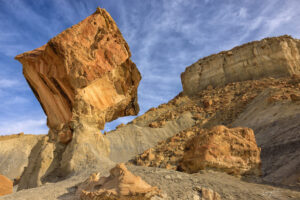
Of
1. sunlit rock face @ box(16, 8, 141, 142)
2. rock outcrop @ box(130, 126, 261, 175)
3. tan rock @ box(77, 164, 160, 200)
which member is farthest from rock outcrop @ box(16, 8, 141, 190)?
rock outcrop @ box(130, 126, 261, 175)

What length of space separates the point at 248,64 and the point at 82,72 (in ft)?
98.0

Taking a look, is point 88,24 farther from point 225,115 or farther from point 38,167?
point 225,115

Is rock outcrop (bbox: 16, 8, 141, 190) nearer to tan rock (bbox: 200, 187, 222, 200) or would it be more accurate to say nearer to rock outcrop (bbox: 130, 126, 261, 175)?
rock outcrop (bbox: 130, 126, 261, 175)

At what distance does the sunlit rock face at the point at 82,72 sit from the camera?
7.21 metres

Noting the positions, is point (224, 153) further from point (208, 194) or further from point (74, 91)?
point (74, 91)

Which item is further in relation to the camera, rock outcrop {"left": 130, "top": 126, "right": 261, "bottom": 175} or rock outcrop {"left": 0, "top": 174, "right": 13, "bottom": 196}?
rock outcrop {"left": 0, "top": 174, "right": 13, "bottom": 196}

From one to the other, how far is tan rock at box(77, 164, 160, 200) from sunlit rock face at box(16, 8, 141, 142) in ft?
12.8

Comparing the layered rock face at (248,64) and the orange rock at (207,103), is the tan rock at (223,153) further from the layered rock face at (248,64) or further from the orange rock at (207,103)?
the layered rock face at (248,64)

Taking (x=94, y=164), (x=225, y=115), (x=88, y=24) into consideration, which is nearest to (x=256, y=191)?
(x=94, y=164)

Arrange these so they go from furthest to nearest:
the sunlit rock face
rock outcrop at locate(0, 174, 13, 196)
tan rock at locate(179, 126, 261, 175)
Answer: the sunlit rock face, rock outcrop at locate(0, 174, 13, 196), tan rock at locate(179, 126, 261, 175)

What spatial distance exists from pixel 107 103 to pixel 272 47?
29.6 meters

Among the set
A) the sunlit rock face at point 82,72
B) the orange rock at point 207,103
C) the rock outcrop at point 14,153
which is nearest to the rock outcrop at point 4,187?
the sunlit rock face at point 82,72

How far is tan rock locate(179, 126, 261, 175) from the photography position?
242 inches

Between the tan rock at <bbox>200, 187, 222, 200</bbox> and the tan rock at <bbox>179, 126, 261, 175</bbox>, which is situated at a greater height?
the tan rock at <bbox>179, 126, 261, 175</bbox>
